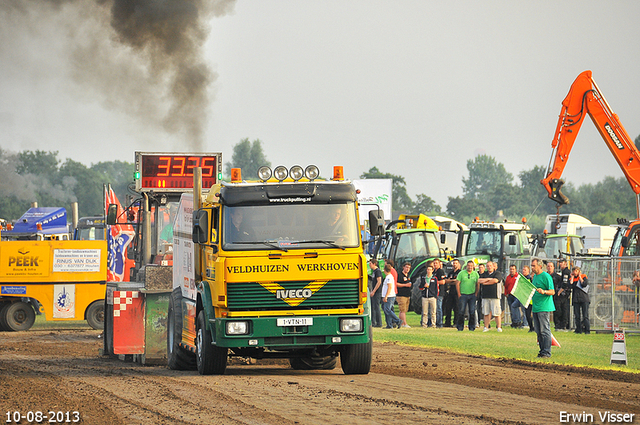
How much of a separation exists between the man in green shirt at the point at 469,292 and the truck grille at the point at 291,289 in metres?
12.1

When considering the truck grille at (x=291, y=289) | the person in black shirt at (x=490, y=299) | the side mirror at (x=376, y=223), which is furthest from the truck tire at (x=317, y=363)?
the person in black shirt at (x=490, y=299)

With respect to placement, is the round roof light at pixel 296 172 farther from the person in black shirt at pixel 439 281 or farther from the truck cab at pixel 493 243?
the truck cab at pixel 493 243

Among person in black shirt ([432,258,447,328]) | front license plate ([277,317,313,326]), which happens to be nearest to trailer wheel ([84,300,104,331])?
person in black shirt ([432,258,447,328])

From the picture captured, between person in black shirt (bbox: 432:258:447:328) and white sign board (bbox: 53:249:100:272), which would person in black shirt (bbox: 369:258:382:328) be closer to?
person in black shirt (bbox: 432:258:447:328)

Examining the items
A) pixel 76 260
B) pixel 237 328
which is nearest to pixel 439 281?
pixel 76 260

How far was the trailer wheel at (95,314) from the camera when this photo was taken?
26578mm

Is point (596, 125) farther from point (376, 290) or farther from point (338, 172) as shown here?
point (338, 172)

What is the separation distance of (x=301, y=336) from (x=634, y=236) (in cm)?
1782

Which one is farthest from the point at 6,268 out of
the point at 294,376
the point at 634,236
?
the point at 634,236

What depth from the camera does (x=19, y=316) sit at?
26828 millimetres

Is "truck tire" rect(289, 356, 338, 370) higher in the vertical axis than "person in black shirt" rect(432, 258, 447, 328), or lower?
lower

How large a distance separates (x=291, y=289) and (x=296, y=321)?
469 mm

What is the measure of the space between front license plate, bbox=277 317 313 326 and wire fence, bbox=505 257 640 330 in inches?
482

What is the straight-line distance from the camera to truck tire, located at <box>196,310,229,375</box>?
13.5 m
